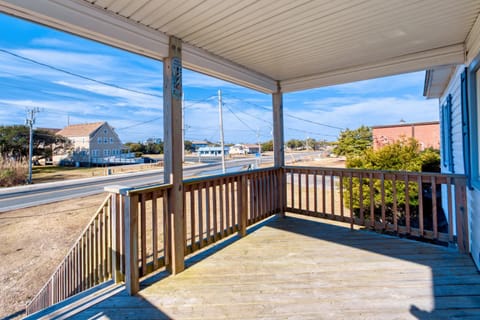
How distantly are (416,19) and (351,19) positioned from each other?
625 millimetres

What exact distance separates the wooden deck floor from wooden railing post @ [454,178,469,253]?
16 cm

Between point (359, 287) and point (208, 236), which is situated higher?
point (208, 236)

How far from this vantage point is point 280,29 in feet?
7.47

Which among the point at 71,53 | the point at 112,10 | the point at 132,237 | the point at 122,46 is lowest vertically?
the point at 132,237

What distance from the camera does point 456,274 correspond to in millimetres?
2221

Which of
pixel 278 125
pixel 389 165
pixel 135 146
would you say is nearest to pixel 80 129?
pixel 135 146

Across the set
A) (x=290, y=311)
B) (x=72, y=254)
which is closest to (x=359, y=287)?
(x=290, y=311)

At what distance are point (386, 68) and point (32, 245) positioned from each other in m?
8.94

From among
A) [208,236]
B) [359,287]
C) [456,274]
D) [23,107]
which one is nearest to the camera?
[359,287]

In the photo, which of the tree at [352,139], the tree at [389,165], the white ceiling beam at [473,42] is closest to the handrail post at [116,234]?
the white ceiling beam at [473,42]

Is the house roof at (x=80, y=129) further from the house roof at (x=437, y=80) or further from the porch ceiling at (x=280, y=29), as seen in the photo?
the house roof at (x=437, y=80)

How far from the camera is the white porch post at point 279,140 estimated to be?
4235 millimetres

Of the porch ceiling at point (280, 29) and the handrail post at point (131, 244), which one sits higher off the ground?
the porch ceiling at point (280, 29)

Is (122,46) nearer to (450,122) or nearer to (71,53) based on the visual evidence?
(71,53)
